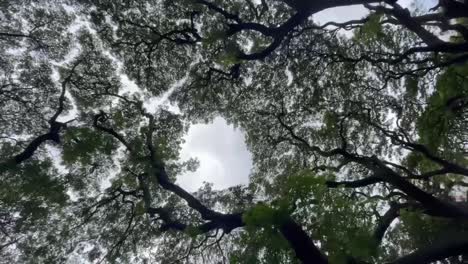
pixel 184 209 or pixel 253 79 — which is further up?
pixel 253 79

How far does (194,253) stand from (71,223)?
3.88m

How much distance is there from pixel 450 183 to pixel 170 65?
893cm

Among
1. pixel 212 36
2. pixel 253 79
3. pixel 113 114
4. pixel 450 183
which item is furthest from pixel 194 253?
pixel 450 183

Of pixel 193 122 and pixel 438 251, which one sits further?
pixel 193 122

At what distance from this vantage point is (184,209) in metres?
11.1

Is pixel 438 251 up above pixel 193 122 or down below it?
below

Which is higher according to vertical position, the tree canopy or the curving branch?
the tree canopy

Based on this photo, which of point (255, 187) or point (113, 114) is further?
point (255, 187)

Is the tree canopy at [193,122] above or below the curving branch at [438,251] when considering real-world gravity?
above

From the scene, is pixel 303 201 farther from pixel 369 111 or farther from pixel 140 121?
pixel 140 121

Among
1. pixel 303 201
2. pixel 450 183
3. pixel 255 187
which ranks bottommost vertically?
pixel 303 201

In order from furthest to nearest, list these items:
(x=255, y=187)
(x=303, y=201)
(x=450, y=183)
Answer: (x=255, y=187) → (x=450, y=183) → (x=303, y=201)

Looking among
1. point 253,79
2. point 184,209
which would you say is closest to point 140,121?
point 184,209

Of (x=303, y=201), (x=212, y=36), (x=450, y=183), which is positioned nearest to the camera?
(x=303, y=201)
